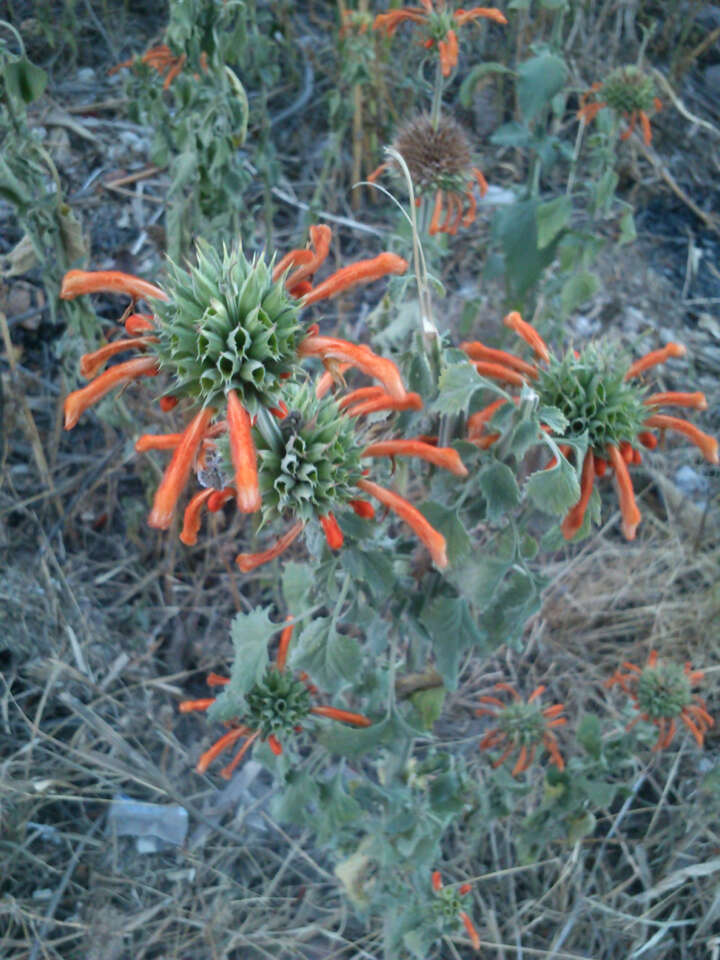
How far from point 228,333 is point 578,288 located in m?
1.61

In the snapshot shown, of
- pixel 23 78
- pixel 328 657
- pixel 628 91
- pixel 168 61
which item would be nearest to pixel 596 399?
pixel 328 657

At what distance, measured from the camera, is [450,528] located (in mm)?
1137

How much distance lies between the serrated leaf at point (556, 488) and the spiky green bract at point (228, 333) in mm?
323

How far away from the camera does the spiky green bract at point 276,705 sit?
138 centimetres

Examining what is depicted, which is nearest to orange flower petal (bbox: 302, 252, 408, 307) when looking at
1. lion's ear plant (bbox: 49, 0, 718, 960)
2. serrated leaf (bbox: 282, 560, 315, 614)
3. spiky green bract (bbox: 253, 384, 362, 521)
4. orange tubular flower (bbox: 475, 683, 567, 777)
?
lion's ear plant (bbox: 49, 0, 718, 960)

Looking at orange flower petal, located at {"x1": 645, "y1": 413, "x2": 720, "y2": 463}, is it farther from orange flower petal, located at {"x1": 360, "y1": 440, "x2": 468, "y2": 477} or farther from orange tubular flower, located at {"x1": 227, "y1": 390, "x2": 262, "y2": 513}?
orange tubular flower, located at {"x1": 227, "y1": 390, "x2": 262, "y2": 513}

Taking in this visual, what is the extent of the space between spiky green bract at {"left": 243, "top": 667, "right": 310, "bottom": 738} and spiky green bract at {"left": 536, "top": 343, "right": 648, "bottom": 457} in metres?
0.65

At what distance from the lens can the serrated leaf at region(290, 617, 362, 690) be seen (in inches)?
44.8

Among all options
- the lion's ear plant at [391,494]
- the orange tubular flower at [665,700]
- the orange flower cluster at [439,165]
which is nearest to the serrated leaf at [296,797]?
the lion's ear plant at [391,494]

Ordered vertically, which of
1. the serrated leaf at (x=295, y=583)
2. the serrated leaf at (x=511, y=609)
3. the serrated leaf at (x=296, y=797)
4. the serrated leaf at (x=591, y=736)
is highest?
the serrated leaf at (x=511, y=609)

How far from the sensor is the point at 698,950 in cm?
174

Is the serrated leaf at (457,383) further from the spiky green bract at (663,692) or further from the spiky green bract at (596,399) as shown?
the spiky green bract at (663,692)

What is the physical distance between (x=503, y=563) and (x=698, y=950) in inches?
46.7

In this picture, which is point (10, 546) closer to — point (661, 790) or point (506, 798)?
point (506, 798)
